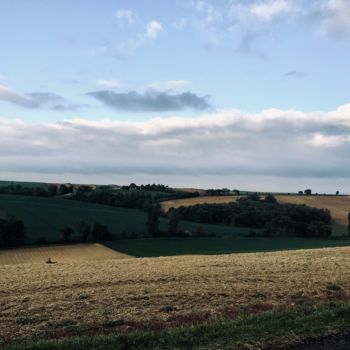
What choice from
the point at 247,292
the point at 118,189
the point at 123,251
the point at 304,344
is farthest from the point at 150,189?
the point at 304,344

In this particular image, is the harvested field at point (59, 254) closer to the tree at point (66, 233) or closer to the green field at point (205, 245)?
the green field at point (205, 245)

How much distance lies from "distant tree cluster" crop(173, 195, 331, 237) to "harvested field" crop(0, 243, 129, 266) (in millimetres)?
34951

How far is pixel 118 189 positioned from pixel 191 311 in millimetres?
125877

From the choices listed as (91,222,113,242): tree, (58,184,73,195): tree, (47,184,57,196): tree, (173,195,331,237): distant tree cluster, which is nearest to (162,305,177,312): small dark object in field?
(91,222,113,242): tree

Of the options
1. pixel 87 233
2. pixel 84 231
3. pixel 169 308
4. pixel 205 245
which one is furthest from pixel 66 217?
pixel 169 308

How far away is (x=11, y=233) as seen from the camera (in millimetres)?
78312

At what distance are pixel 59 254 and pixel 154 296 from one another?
161ft

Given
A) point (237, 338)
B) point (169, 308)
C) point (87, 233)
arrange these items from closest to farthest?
point (237, 338)
point (169, 308)
point (87, 233)

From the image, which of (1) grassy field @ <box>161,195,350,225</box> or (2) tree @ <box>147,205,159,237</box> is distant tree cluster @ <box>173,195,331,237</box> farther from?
(2) tree @ <box>147,205,159,237</box>

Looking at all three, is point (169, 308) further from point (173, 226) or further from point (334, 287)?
point (173, 226)

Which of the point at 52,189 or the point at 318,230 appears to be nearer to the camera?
the point at 318,230

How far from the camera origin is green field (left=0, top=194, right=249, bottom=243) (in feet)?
288

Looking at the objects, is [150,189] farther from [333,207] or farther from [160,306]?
[160,306]

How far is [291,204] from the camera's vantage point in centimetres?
11144
